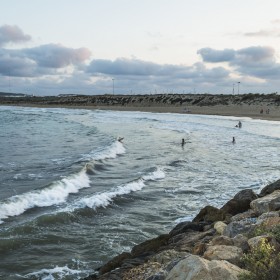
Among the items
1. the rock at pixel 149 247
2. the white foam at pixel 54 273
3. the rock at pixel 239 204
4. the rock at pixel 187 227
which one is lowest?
the white foam at pixel 54 273

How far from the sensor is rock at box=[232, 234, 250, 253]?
6.83 metres

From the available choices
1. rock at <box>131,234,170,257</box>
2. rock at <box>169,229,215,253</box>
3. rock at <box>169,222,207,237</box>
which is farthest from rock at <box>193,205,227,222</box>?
rock at <box>131,234,170,257</box>

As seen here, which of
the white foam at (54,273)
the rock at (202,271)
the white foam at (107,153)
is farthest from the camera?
the white foam at (107,153)

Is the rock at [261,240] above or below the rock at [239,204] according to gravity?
above

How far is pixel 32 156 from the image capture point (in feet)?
84.0

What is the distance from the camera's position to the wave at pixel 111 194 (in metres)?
14.5

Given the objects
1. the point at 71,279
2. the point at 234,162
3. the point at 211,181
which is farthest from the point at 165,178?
the point at 71,279

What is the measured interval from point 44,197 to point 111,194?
2526mm

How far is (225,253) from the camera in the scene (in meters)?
6.53

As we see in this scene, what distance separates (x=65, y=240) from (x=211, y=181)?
9684mm

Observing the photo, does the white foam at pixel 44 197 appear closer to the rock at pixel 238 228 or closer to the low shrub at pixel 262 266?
the rock at pixel 238 228

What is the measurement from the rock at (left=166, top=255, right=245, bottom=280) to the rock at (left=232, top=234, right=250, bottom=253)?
1.44m

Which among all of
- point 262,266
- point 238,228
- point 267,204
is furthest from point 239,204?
point 262,266

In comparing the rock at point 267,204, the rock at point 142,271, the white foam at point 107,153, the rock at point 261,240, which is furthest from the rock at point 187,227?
the white foam at point 107,153
